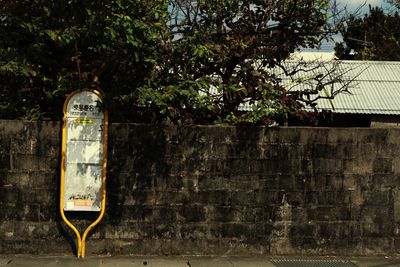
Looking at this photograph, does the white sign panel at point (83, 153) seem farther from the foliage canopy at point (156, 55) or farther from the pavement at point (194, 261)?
the pavement at point (194, 261)

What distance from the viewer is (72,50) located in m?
7.27

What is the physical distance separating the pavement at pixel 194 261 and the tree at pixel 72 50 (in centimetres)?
197

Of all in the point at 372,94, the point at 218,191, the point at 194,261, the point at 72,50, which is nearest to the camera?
the point at 194,261

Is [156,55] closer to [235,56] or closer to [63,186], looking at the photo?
[235,56]

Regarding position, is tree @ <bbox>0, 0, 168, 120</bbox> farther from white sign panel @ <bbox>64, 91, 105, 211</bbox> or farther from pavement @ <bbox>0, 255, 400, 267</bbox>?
pavement @ <bbox>0, 255, 400, 267</bbox>

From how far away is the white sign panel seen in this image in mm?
6855

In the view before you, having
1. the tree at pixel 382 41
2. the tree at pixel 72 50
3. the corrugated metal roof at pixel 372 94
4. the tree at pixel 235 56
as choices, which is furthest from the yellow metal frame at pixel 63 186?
the tree at pixel 382 41

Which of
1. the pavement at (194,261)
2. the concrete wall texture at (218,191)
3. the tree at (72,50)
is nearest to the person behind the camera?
the pavement at (194,261)

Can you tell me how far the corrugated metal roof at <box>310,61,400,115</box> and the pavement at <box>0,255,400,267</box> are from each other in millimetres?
10268

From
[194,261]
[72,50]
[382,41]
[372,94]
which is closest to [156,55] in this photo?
[72,50]

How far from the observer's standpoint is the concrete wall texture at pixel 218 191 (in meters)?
6.93

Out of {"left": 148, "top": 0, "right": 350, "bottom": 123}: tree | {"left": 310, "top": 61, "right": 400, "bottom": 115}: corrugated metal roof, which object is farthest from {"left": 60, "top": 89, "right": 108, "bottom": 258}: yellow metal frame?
{"left": 310, "top": 61, "right": 400, "bottom": 115}: corrugated metal roof

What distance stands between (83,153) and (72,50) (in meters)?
1.52

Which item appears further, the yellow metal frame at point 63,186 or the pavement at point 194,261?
the yellow metal frame at point 63,186
